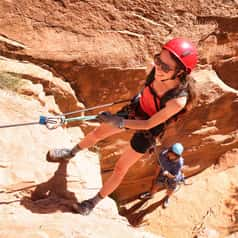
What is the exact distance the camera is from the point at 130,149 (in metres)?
3.63

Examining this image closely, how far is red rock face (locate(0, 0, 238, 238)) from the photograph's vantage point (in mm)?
3740

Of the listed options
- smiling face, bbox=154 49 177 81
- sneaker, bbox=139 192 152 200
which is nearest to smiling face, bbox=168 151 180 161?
sneaker, bbox=139 192 152 200

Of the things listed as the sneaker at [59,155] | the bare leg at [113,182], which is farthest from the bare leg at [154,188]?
the bare leg at [113,182]

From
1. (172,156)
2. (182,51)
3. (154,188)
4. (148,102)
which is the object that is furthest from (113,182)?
(154,188)

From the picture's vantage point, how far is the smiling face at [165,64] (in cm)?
304

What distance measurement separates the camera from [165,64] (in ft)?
10.0

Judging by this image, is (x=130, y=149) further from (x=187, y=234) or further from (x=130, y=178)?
(x=187, y=234)

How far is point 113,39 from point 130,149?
1700 millimetres

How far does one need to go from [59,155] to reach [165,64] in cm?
150

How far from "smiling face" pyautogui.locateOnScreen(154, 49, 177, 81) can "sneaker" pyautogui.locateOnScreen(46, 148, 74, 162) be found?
1380mm

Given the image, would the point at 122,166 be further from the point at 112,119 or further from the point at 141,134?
the point at 112,119

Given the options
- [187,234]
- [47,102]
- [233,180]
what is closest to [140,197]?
[187,234]

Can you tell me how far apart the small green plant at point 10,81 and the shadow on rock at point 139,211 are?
2.99m

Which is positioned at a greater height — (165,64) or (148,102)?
(165,64)
